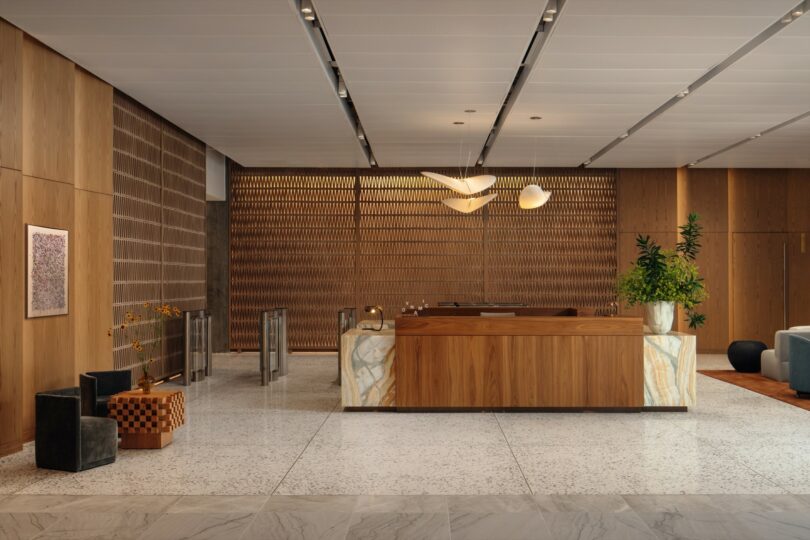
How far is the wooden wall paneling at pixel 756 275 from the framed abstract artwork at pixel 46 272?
12033mm

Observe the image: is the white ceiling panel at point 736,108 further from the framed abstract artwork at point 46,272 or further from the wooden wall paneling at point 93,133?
the framed abstract artwork at point 46,272

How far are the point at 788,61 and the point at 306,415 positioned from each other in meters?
5.77

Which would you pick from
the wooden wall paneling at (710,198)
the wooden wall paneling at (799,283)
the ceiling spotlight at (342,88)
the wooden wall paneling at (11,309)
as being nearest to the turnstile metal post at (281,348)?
the ceiling spotlight at (342,88)

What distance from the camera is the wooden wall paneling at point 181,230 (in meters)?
10.8

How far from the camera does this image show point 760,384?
1059 centimetres

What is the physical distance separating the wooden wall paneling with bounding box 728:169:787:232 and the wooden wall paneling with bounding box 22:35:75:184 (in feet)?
39.1

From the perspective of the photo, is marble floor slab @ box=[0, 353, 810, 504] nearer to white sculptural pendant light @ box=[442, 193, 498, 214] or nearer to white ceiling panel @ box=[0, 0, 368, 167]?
white ceiling panel @ box=[0, 0, 368, 167]

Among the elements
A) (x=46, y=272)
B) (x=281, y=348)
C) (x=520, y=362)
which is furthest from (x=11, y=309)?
(x=281, y=348)

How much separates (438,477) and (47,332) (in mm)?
3838

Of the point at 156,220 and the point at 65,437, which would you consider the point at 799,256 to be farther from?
the point at 65,437

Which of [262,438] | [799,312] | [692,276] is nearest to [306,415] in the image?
[262,438]

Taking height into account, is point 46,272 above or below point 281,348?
above

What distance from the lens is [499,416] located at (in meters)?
8.11

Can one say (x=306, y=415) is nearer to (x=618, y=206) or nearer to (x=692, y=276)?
(x=692, y=276)
